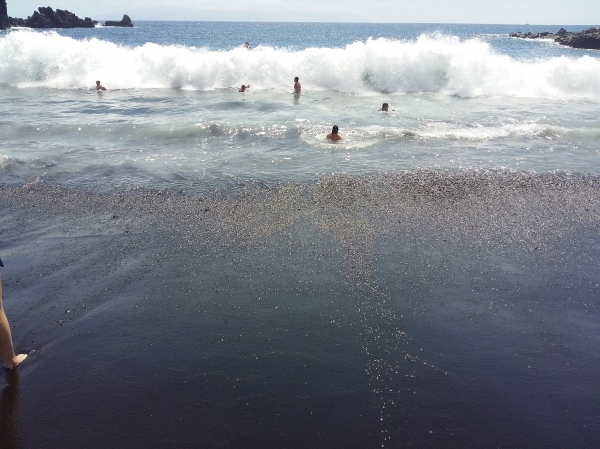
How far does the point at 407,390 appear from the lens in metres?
4.52

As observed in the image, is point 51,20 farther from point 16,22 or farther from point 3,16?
point 3,16

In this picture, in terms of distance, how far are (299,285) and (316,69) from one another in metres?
23.9

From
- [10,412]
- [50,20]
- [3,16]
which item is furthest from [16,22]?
[10,412]

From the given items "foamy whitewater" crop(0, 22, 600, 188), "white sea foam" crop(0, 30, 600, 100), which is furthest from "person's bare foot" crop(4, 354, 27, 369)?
"white sea foam" crop(0, 30, 600, 100)

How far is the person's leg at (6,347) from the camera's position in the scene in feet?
14.8

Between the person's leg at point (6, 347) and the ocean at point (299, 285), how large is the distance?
10cm

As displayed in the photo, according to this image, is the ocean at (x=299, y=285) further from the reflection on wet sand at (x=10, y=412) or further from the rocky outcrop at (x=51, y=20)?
the rocky outcrop at (x=51, y=20)

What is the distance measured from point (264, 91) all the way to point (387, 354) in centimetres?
2229

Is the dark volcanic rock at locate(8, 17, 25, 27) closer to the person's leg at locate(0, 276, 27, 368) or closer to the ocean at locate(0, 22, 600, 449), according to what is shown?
the ocean at locate(0, 22, 600, 449)

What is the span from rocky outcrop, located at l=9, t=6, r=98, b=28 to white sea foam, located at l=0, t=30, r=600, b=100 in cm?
9338

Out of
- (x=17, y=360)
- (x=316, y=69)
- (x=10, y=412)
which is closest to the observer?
(x=10, y=412)

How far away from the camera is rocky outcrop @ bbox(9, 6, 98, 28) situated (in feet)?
341

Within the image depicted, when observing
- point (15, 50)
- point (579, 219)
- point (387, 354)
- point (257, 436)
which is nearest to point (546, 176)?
point (579, 219)

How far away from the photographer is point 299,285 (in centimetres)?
635
